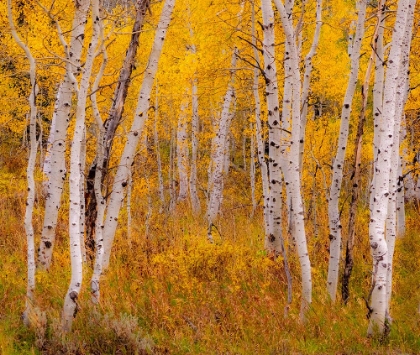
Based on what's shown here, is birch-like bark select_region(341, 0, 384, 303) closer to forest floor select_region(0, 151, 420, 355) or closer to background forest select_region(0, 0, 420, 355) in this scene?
background forest select_region(0, 0, 420, 355)

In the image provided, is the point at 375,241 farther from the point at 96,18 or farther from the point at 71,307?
the point at 96,18

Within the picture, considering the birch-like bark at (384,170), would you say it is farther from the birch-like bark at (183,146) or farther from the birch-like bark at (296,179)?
the birch-like bark at (183,146)

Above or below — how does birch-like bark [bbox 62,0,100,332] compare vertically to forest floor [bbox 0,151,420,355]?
above

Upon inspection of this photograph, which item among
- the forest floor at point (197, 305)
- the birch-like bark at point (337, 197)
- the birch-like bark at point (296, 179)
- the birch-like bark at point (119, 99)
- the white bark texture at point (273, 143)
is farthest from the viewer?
the white bark texture at point (273, 143)

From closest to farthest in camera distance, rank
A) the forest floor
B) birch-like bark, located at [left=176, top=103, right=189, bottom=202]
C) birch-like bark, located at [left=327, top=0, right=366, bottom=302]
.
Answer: the forest floor → birch-like bark, located at [left=327, top=0, right=366, bottom=302] → birch-like bark, located at [left=176, top=103, right=189, bottom=202]

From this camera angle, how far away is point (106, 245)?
19.4ft

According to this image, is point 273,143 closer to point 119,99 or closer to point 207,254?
point 207,254

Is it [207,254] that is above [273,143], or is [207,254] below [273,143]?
below

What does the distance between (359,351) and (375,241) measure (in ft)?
3.56

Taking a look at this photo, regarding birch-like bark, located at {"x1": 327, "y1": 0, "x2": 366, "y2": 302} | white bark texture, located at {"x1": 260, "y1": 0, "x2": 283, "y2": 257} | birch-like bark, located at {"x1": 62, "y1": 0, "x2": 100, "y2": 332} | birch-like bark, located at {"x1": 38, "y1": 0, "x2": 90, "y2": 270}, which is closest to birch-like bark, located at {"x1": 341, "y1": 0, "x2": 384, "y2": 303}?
birch-like bark, located at {"x1": 327, "y1": 0, "x2": 366, "y2": 302}

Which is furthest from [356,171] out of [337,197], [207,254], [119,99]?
[119,99]

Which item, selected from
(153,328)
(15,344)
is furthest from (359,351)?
(15,344)

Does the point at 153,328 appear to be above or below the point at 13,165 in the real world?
below

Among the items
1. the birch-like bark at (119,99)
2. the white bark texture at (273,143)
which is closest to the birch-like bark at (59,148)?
the birch-like bark at (119,99)
